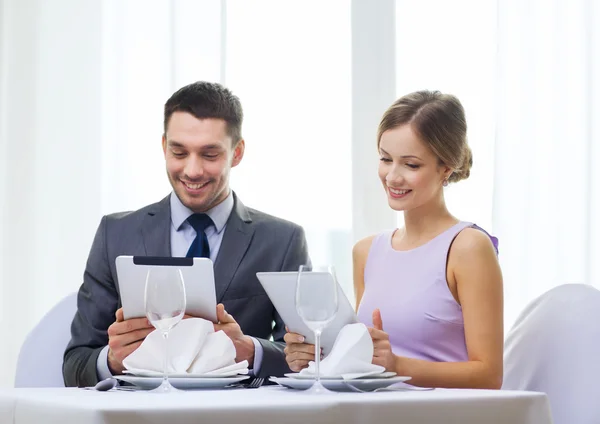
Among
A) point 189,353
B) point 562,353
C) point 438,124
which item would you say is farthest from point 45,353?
point 562,353

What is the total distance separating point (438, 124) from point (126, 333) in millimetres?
920

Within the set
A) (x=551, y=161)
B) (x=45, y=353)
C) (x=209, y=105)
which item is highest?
(x=209, y=105)

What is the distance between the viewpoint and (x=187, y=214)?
7.88 feet

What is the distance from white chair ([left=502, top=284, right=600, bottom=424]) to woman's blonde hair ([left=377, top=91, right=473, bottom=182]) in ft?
1.32

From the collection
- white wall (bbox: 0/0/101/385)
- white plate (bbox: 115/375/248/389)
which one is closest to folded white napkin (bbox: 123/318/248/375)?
white plate (bbox: 115/375/248/389)

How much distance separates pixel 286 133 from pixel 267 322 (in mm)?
1357

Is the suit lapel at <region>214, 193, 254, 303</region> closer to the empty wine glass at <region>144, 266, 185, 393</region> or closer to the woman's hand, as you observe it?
the woman's hand

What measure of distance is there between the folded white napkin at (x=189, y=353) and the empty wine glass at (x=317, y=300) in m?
0.23

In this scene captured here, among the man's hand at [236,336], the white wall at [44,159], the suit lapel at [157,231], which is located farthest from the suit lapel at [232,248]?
the white wall at [44,159]

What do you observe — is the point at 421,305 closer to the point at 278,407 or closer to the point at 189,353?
the point at 189,353

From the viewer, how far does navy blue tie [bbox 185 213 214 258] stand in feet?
7.64

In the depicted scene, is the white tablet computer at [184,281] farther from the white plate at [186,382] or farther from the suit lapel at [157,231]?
the suit lapel at [157,231]

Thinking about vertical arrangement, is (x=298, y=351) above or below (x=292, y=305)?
below

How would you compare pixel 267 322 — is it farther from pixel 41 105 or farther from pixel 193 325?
pixel 41 105
